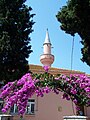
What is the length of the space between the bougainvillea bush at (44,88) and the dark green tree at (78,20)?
5.15 metres

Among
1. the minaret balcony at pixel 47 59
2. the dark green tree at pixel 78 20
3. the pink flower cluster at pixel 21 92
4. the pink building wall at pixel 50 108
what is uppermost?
the minaret balcony at pixel 47 59

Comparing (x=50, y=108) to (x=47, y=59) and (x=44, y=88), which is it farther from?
(x=47, y=59)

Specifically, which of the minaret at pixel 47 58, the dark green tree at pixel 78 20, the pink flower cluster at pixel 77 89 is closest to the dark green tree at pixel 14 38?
the dark green tree at pixel 78 20

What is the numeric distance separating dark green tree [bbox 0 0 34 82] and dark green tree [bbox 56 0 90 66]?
3565 mm

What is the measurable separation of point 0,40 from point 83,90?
9.85m

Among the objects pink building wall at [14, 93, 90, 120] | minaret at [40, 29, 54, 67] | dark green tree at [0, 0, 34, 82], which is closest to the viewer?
dark green tree at [0, 0, 34, 82]

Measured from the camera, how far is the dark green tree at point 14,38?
1986 cm

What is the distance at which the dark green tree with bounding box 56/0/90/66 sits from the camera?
639 inches

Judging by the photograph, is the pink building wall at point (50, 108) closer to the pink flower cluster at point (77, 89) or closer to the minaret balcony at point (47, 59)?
the pink flower cluster at point (77, 89)

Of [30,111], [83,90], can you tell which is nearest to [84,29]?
[83,90]

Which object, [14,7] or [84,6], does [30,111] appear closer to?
[14,7]

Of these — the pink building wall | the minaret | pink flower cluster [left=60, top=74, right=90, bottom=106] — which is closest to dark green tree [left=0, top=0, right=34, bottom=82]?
the pink building wall

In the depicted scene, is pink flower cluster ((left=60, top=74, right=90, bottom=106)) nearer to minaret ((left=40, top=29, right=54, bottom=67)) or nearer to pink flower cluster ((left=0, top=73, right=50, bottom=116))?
pink flower cluster ((left=0, top=73, right=50, bottom=116))

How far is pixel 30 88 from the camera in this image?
11.6 meters
